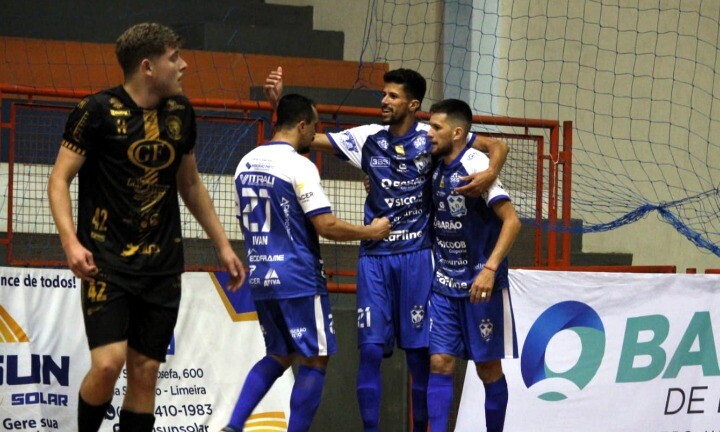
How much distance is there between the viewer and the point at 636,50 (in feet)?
39.1

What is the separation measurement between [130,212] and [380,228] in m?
1.86

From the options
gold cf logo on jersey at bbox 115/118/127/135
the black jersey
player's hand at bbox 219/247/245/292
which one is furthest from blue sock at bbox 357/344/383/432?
gold cf logo on jersey at bbox 115/118/127/135

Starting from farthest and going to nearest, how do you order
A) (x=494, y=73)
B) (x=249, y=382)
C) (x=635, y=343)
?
(x=494, y=73) → (x=635, y=343) → (x=249, y=382)

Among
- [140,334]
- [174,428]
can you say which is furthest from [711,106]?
[140,334]

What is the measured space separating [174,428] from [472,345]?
2108 millimetres

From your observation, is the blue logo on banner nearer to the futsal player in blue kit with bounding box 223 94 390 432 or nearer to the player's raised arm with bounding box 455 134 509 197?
the player's raised arm with bounding box 455 134 509 197

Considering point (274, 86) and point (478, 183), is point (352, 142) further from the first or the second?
point (478, 183)

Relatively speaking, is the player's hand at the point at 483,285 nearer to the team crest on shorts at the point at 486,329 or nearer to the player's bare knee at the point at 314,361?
the team crest on shorts at the point at 486,329

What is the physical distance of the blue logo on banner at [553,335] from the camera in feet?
28.0

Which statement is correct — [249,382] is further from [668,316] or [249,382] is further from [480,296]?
[668,316]

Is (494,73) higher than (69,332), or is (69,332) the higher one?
(494,73)

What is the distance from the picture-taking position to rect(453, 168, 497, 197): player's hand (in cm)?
722

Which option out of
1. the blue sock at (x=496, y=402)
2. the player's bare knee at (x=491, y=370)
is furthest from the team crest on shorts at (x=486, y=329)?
the blue sock at (x=496, y=402)

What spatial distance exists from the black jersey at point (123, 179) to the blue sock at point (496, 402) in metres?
2.68
